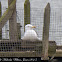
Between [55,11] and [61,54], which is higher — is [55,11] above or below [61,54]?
above

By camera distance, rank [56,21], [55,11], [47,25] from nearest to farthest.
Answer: [47,25] < [55,11] < [56,21]

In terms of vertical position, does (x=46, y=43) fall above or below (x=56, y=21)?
below

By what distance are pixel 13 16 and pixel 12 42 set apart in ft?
1.07

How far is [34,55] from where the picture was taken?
148 cm

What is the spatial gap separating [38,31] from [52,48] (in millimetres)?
360

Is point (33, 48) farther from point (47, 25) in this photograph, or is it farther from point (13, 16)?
point (13, 16)

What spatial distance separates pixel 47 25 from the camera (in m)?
1.46

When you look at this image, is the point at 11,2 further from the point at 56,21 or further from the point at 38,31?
the point at 56,21

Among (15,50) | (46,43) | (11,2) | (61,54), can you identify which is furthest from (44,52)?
(11,2)

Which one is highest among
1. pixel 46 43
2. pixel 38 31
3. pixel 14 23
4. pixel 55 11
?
pixel 55 11

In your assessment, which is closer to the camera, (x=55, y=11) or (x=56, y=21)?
(x=55, y=11)

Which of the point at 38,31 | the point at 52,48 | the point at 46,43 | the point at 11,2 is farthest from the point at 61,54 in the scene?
the point at 11,2

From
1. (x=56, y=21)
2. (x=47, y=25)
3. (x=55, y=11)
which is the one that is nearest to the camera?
(x=47, y=25)

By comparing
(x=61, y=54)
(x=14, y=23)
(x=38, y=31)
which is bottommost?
(x=61, y=54)
